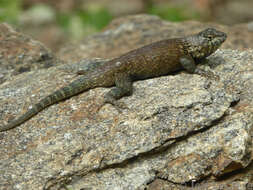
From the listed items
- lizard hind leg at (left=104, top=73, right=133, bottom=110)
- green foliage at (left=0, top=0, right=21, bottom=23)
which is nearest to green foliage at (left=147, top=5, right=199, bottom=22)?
green foliage at (left=0, top=0, right=21, bottom=23)

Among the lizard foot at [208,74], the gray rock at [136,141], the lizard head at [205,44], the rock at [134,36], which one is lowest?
the rock at [134,36]

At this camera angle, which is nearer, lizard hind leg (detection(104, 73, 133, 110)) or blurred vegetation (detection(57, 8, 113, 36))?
lizard hind leg (detection(104, 73, 133, 110))

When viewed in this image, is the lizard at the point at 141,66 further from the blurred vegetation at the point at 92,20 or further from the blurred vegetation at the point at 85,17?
the blurred vegetation at the point at 92,20

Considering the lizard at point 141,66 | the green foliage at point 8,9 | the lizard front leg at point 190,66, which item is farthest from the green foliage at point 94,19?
the lizard front leg at point 190,66

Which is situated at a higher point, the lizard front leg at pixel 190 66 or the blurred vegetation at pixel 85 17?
the lizard front leg at pixel 190 66

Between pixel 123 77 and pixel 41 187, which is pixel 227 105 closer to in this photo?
pixel 123 77

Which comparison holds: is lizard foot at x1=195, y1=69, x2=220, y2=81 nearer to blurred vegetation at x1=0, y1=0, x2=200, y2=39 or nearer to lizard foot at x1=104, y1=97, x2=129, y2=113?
lizard foot at x1=104, y1=97, x2=129, y2=113
